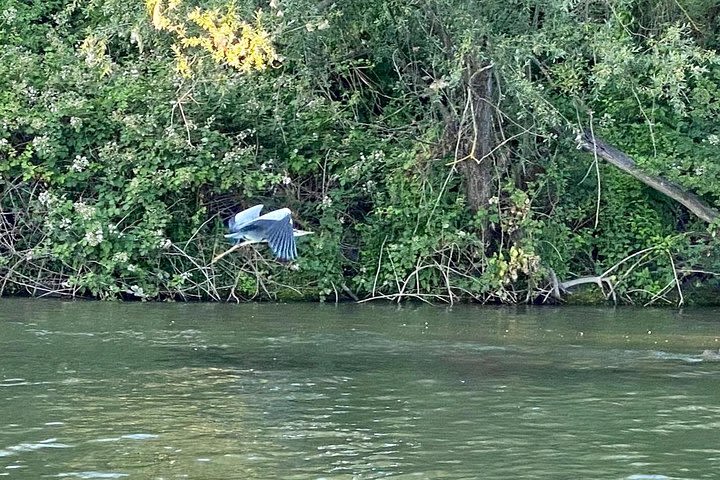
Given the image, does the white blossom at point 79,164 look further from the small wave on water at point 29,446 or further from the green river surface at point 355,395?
the small wave on water at point 29,446

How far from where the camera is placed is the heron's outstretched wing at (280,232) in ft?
51.1

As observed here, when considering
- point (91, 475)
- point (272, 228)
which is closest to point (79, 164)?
point (272, 228)

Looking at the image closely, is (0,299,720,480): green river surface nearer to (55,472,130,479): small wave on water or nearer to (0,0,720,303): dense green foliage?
(55,472,130,479): small wave on water

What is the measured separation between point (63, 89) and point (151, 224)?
2.51 meters

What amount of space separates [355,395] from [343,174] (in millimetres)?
8262

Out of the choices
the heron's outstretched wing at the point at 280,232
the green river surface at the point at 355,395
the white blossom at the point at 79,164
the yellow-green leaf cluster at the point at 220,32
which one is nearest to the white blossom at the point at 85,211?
the white blossom at the point at 79,164

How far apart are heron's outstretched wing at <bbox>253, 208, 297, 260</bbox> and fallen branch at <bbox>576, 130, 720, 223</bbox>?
16.1 ft

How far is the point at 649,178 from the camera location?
1862cm

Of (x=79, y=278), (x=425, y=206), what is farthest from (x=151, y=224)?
(x=425, y=206)

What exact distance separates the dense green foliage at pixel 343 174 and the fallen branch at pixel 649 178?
0.16 meters

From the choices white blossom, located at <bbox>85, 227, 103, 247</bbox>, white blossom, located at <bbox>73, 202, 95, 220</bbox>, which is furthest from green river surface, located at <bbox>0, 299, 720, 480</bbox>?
white blossom, located at <bbox>73, 202, 95, 220</bbox>

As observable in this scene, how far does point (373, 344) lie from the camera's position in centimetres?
1442

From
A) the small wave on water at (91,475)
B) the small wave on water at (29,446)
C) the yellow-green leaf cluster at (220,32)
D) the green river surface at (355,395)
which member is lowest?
the small wave on water at (91,475)

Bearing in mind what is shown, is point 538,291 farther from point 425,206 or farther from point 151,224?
point 151,224
